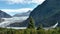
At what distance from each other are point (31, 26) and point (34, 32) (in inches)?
423

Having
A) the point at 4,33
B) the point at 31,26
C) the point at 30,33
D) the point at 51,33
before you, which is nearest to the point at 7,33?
the point at 4,33

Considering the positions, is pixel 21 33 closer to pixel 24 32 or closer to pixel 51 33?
pixel 24 32

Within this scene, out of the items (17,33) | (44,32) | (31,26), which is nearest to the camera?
(17,33)

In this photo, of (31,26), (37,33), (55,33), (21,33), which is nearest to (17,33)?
(21,33)

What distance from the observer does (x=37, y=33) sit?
42438 millimetres

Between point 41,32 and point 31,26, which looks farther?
point 31,26

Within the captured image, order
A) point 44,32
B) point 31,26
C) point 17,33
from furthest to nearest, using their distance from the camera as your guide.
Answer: point 31,26 < point 44,32 < point 17,33

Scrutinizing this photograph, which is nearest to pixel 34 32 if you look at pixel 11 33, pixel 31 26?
pixel 11 33

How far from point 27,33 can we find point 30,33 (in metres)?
0.80

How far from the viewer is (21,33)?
4075cm

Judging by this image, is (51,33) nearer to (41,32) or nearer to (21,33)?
(41,32)

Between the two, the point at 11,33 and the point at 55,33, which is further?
the point at 55,33

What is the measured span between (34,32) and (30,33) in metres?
0.57

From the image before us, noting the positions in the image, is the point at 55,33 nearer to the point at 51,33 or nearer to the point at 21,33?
the point at 51,33
